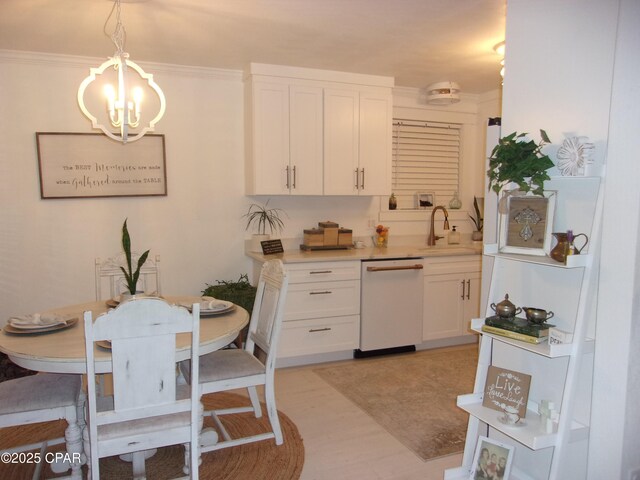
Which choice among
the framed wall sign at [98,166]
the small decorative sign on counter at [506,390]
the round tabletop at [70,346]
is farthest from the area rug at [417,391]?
the framed wall sign at [98,166]

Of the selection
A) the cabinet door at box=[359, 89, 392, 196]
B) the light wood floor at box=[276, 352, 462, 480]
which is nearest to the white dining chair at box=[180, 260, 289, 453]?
the light wood floor at box=[276, 352, 462, 480]

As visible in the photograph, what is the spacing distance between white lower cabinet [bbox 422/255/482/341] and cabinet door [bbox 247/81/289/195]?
1.48 metres

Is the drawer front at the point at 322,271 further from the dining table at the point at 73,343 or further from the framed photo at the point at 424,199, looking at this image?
the framed photo at the point at 424,199

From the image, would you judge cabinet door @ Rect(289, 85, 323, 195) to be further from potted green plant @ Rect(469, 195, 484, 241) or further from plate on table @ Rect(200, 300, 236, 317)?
potted green plant @ Rect(469, 195, 484, 241)

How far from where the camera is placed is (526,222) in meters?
1.85

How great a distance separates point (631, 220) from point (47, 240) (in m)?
3.77

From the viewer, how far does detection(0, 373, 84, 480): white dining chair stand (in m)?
1.96

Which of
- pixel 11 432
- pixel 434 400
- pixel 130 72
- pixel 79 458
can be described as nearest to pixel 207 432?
pixel 79 458

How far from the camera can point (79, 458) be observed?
2.07 meters

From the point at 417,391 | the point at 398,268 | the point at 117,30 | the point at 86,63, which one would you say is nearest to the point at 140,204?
the point at 86,63

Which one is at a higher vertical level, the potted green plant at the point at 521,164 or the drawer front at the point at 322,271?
the potted green plant at the point at 521,164

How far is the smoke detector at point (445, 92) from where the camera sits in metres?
4.32

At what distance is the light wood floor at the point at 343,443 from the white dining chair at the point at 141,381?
32.0 inches

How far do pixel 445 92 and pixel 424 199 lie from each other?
106 centimetres
